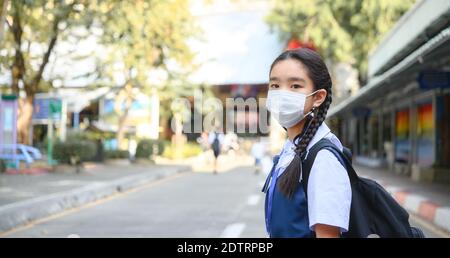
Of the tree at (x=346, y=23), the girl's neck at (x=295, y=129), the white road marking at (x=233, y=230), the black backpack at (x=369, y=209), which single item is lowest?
the white road marking at (x=233, y=230)

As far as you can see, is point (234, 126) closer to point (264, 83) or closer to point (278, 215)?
point (264, 83)

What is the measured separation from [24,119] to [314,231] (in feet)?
61.6

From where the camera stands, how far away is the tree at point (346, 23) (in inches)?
1090

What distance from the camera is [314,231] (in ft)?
7.09

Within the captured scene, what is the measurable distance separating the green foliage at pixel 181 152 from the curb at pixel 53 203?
13.8 m

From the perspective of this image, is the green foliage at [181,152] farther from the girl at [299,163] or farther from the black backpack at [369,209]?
the black backpack at [369,209]

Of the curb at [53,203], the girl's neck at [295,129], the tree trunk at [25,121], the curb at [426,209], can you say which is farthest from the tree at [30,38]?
the girl's neck at [295,129]

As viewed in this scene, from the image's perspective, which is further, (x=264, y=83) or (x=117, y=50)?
(x=264, y=83)

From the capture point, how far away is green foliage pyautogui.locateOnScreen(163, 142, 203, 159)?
30.6 meters

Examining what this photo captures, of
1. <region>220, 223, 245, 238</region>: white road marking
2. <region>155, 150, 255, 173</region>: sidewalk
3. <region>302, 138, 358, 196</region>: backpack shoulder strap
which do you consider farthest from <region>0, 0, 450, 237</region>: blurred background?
<region>302, 138, 358, 196</region>: backpack shoulder strap

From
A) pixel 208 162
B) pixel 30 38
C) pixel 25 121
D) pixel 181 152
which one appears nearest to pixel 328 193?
pixel 25 121

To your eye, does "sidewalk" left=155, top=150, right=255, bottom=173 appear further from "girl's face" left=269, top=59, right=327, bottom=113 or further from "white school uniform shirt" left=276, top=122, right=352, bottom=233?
"white school uniform shirt" left=276, top=122, right=352, bottom=233

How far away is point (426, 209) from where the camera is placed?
10.9m
